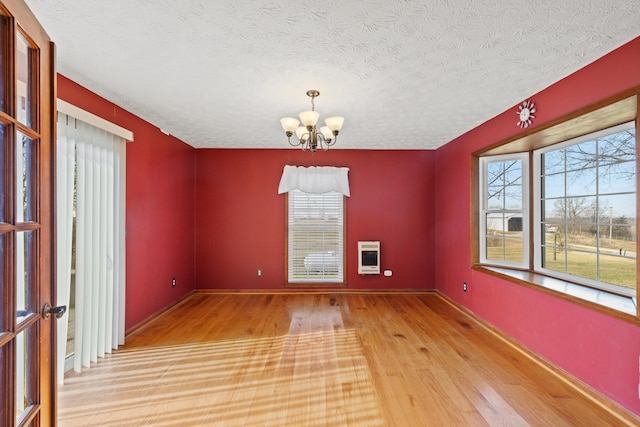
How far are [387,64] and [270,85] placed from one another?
0.95m

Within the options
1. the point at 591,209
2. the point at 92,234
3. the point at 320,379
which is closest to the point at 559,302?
the point at 591,209

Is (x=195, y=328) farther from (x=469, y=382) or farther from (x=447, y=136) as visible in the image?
(x=447, y=136)

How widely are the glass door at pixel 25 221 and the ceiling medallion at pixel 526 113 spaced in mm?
3326

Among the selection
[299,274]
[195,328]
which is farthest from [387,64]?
[299,274]

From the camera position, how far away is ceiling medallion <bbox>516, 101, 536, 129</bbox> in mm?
2617

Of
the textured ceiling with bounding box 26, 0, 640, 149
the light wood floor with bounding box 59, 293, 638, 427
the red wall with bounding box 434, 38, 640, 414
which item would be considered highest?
the textured ceiling with bounding box 26, 0, 640, 149

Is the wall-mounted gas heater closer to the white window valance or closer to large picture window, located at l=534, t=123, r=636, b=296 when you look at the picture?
the white window valance

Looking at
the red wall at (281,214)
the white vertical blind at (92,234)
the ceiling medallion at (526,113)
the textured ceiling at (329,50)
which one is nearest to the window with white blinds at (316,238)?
the red wall at (281,214)

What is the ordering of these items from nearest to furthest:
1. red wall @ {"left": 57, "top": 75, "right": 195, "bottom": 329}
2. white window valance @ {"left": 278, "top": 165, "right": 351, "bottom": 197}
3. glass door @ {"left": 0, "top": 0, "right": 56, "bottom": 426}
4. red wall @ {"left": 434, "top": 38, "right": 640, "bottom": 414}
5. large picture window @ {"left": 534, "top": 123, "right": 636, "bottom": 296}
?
glass door @ {"left": 0, "top": 0, "right": 56, "bottom": 426}, red wall @ {"left": 434, "top": 38, "right": 640, "bottom": 414}, large picture window @ {"left": 534, "top": 123, "right": 636, "bottom": 296}, red wall @ {"left": 57, "top": 75, "right": 195, "bottom": 329}, white window valance @ {"left": 278, "top": 165, "right": 351, "bottom": 197}

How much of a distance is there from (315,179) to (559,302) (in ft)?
10.9

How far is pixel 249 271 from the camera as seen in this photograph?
4801 millimetres

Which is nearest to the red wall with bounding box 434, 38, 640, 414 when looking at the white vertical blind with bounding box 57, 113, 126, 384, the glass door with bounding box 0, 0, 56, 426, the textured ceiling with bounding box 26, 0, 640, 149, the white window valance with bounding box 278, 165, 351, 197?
the textured ceiling with bounding box 26, 0, 640, 149

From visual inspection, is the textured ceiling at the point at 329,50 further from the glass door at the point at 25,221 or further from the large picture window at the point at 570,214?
the large picture window at the point at 570,214

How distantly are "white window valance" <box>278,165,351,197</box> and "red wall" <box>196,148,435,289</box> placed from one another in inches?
5.1
